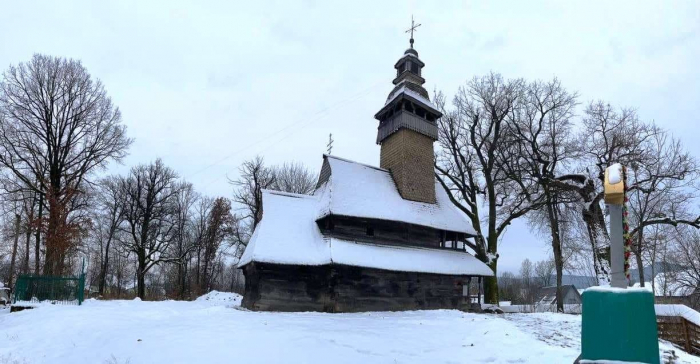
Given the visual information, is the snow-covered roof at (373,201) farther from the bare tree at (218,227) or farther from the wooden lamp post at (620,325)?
the bare tree at (218,227)

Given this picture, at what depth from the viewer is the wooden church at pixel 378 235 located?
59.4 ft

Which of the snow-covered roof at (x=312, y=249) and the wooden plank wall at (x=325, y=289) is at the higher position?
the snow-covered roof at (x=312, y=249)

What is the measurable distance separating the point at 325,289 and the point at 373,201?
5504mm

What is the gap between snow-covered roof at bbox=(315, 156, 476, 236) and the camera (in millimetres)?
20391

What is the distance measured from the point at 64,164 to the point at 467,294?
25.9 meters

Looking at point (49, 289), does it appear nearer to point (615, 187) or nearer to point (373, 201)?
point (373, 201)

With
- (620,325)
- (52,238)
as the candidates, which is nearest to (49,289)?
(52,238)

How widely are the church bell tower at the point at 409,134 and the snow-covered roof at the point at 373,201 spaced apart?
0.80m

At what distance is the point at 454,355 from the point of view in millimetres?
8188

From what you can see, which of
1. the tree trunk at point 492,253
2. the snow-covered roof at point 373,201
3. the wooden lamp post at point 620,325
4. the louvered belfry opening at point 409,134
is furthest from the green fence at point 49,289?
the tree trunk at point 492,253

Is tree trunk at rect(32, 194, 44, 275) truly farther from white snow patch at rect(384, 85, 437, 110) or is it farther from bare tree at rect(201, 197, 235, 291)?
white snow patch at rect(384, 85, 437, 110)

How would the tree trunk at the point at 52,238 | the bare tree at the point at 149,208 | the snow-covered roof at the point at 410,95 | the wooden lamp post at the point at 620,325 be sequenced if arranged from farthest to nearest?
the bare tree at the point at 149,208
the snow-covered roof at the point at 410,95
the tree trunk at the point at 52,238
the wooden lamp post at the point at 620,325

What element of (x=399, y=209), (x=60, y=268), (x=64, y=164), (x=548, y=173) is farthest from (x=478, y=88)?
(x=60, y=268)

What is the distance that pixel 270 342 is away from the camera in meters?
8.59
